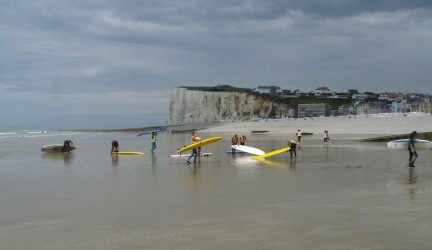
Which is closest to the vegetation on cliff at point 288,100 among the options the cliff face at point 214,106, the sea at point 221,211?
the cliff face at point 214,106

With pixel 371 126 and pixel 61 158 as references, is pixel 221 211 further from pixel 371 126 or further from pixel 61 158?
pixel 371 126

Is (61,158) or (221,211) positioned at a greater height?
(221,211)

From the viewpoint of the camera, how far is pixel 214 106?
147375mm

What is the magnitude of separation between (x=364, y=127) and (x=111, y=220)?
52.5 m

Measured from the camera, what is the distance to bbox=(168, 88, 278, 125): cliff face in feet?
461

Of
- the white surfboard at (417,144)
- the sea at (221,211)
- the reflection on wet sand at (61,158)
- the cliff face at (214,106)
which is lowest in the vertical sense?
the reflection on wet sand at (61,158)

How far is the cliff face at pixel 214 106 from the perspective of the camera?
461 ft

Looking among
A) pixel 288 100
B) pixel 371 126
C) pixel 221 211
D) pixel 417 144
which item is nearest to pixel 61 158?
pixel 221 211

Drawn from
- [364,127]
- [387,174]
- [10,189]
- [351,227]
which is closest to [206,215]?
[351,227]

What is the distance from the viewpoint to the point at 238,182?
43.4 feet

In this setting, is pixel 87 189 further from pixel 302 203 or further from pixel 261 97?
pixel 261 97

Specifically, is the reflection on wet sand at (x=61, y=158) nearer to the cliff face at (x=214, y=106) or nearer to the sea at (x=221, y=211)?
the sea at (x=221, y=211)

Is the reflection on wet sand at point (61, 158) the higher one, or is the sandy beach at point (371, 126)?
the sandy beach at point (371, 126)

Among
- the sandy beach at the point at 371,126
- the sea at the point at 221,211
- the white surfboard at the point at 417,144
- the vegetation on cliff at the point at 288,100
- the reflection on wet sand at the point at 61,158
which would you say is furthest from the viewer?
the vegetation on cliff at the point at 288,100
